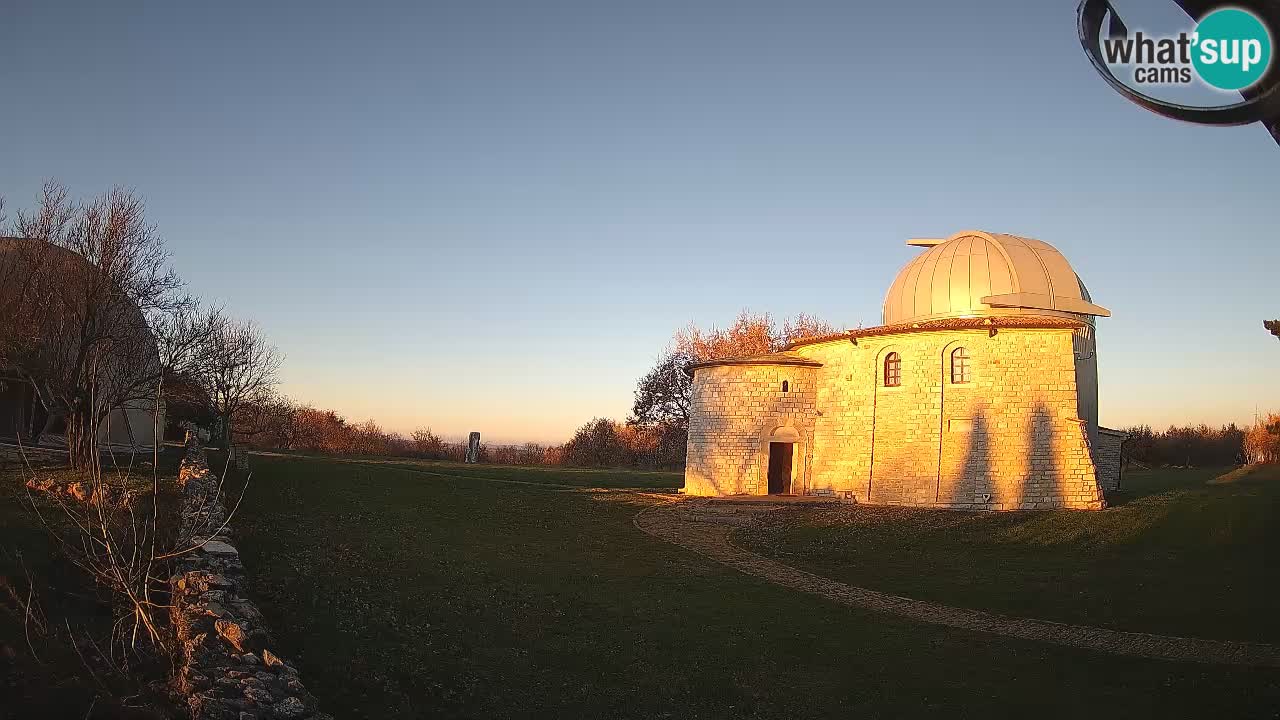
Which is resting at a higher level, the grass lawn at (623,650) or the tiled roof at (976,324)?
the tiled roof at (976,324)

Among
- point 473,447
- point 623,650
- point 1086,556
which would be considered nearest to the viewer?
point 623,650

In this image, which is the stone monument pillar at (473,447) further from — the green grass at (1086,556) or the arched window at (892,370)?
the green grass at (1086,556)

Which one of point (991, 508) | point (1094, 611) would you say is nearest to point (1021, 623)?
point (1094, 611)

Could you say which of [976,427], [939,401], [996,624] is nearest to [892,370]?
[939,401]

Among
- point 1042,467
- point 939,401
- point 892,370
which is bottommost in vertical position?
point 1042,467

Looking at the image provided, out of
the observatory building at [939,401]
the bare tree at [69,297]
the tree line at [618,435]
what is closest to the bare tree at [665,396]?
the tree line at [618,435]

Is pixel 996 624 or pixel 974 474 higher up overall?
pixel 974 474

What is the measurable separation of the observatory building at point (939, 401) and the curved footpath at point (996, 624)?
389 inches

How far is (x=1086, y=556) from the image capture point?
16.4m

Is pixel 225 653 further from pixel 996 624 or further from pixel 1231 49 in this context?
pixel 996 624

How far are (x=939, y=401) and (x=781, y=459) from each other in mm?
6509

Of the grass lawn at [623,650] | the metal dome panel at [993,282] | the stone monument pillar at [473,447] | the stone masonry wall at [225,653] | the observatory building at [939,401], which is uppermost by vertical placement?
the metal dome panel at [993,282]

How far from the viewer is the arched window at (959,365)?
2447 centimetres

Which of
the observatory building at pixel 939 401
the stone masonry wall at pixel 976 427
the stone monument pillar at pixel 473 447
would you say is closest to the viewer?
the stone masonry wall at pixel 976 427
